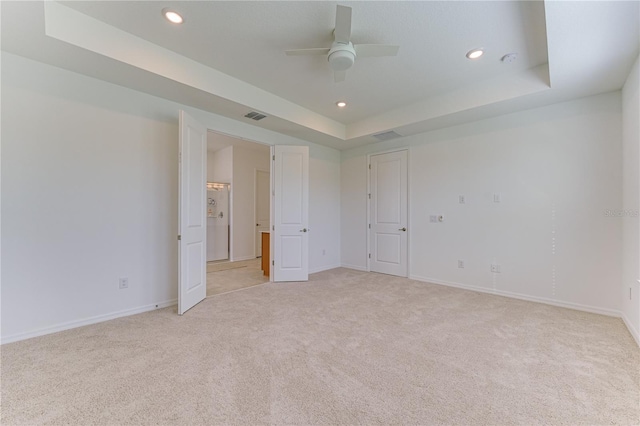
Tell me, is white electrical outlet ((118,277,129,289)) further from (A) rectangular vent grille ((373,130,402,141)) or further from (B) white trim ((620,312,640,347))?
(B) white trim ((620,312,640,347))

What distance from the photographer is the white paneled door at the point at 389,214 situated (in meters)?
4.76

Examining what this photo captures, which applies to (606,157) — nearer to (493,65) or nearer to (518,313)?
(493,65)

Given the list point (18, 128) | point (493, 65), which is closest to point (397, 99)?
point (493, 65)

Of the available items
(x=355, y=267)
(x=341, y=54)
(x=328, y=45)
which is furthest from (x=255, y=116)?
(x=355, y=267)

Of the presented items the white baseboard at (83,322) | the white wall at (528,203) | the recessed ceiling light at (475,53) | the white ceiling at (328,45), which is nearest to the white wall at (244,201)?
the white ceiling at (328,45)

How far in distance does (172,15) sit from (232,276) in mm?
3884

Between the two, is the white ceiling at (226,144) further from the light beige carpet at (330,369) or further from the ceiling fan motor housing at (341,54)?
the light beige carpet at (330,369)

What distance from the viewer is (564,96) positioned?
3082 millimetres

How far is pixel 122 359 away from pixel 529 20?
14.3 feet

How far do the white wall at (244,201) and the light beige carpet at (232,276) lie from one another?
0.56 metres

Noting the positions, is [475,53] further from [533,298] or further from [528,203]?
[533,298]

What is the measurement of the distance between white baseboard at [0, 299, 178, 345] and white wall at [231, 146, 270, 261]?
133 inches

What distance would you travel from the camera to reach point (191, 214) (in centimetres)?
321

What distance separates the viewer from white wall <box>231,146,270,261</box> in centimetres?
659
